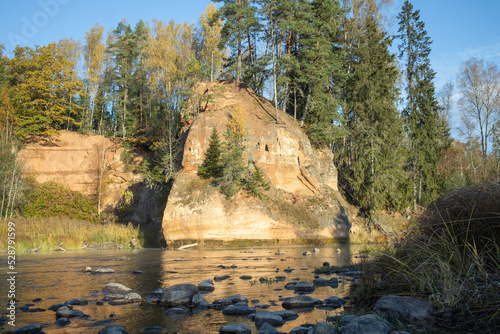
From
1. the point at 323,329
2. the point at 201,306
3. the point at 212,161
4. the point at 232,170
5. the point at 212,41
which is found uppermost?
the point at 212,41

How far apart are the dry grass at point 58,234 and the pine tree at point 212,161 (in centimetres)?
814

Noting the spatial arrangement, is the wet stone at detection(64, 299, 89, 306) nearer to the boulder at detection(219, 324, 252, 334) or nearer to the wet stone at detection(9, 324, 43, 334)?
the wet stone at detection(9, 324, 43, 334)

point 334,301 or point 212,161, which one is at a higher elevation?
point 212,161

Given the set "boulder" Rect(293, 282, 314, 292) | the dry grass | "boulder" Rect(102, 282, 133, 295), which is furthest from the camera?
the dry grass

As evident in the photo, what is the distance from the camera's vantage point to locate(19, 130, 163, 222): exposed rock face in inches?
1636

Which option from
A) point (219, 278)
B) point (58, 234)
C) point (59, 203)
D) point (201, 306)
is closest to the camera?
point (201, 306)

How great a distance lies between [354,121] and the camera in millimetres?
43438

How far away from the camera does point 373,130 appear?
40375 millimetres

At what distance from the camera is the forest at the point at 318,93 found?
128 feet

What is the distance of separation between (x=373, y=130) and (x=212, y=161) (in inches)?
770

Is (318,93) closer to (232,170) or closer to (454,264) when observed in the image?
(232,170)

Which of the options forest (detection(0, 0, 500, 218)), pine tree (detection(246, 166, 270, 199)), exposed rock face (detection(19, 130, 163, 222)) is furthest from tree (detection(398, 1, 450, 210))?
exposed rock face (detection(19, 130, 163, 222))

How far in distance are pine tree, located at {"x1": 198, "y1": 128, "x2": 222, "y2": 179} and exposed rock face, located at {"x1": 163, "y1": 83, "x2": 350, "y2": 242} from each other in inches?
29.4

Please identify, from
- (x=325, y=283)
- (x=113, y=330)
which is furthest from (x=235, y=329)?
(x=325, y=283)
